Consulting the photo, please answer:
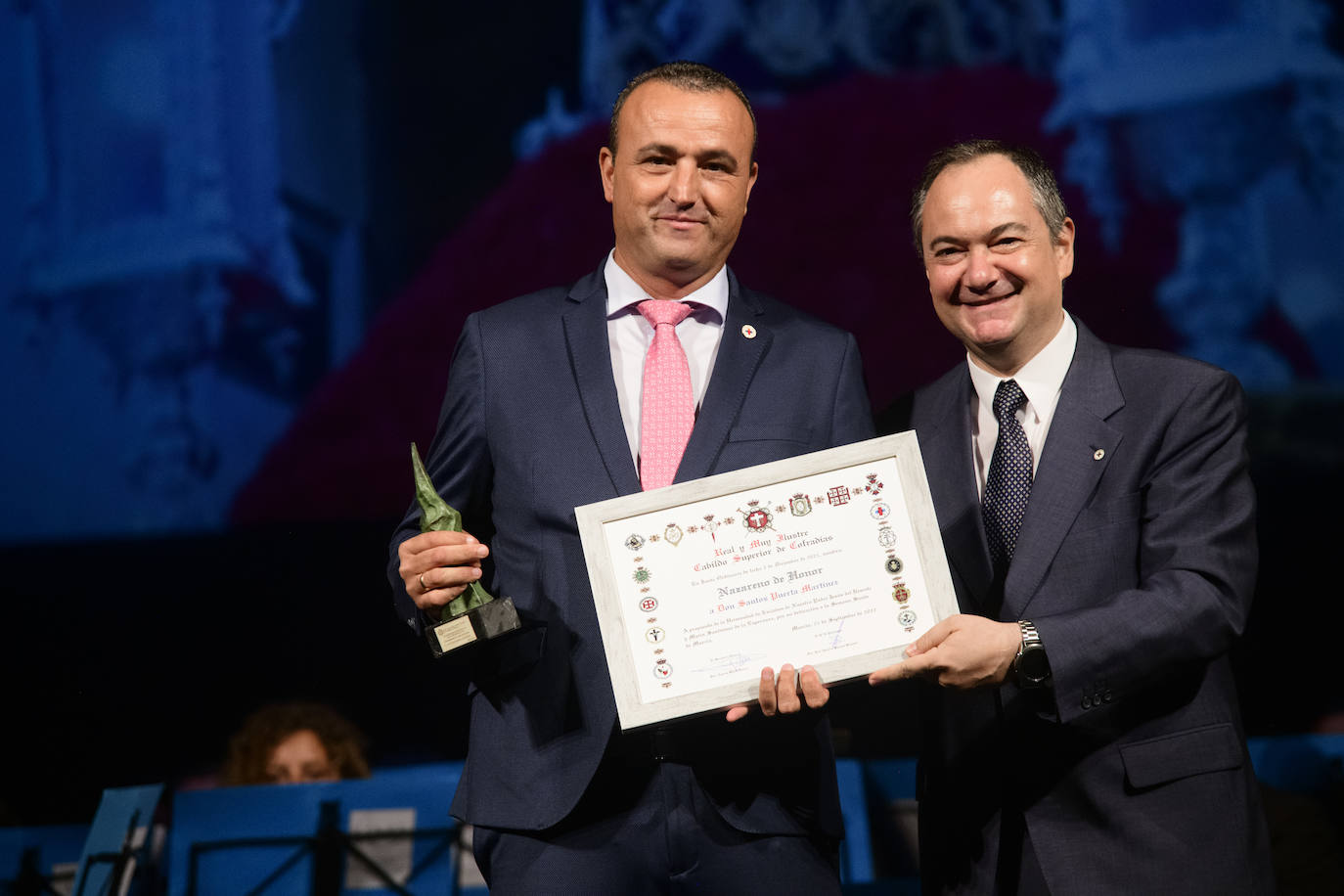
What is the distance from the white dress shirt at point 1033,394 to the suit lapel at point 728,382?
47 centimetres

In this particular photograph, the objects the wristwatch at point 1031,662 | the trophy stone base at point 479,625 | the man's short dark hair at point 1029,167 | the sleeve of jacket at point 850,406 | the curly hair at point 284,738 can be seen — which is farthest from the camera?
the curly hair at point 284,738

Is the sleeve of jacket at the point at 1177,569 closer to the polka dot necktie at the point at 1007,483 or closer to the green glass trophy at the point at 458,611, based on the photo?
the polka dot necktie at the point at 1007,483

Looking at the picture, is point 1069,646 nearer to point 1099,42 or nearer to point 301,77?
point 1099,42

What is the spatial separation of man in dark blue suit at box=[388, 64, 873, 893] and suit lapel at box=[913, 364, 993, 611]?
0.84ft

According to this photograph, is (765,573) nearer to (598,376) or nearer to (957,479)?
(598,376)

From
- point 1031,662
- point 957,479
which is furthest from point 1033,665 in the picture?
point 957,479

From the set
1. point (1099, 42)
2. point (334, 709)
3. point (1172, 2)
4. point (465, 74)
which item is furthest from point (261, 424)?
point (1172, 2)

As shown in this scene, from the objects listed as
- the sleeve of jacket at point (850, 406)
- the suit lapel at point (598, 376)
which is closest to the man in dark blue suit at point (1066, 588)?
the sleeve of jacket at point (850, 406)

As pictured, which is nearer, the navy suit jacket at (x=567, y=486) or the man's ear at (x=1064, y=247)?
the navy suit jacket at (x=567, y=486)

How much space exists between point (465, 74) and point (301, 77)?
2.08 ft

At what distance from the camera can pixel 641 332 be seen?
1.94 m

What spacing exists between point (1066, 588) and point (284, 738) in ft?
10.1

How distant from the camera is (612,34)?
4.35 metres

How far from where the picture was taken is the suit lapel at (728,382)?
1756mm
